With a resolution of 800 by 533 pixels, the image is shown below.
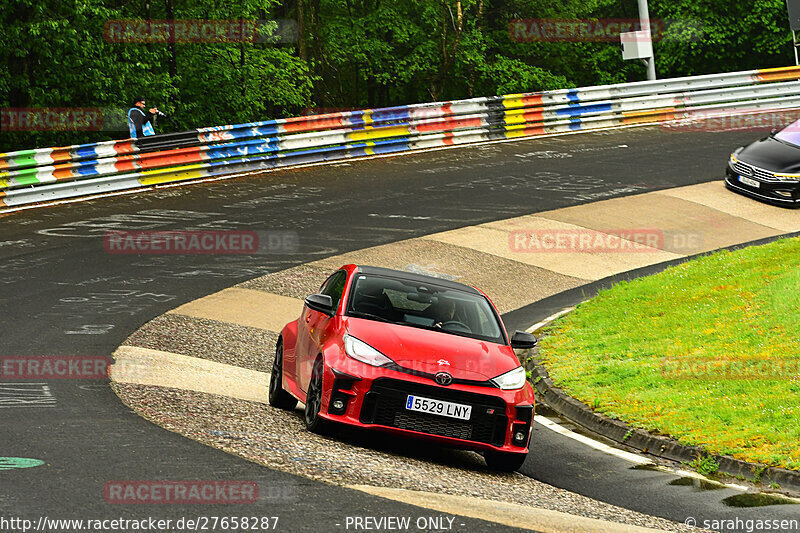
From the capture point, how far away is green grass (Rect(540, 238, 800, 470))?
10.2 m

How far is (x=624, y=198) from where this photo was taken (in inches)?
907

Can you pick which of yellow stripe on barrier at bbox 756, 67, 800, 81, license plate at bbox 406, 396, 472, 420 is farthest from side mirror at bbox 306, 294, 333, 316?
yellow stripe on barrier at bbox 756, 67, 800, 81

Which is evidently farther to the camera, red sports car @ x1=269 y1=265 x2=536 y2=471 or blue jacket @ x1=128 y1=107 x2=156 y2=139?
blue jacket @ x1=128 y1=107 x2=156 y2=139

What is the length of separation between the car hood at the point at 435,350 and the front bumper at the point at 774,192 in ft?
49.9

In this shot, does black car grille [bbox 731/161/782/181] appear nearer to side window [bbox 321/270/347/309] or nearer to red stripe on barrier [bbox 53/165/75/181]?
red stripe on barrier [bbox 53/165/75/181]

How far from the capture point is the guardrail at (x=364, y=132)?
21.6m

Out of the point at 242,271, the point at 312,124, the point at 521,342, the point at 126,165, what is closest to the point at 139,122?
the point at 126,165

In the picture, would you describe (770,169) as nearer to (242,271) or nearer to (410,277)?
(242,271)

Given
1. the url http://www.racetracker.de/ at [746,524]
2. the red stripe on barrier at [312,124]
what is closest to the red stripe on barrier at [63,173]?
the red stripe on barrier at [312,124]

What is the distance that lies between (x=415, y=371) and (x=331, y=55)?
30629mm

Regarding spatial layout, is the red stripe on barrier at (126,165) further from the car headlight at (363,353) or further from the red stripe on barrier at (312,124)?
the car headlight at (363,353)

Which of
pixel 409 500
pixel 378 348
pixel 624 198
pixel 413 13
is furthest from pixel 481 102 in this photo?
pixel 409 500

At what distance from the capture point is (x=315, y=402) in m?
→ 9.02

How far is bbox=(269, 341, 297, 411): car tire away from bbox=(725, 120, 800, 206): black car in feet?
50.0
